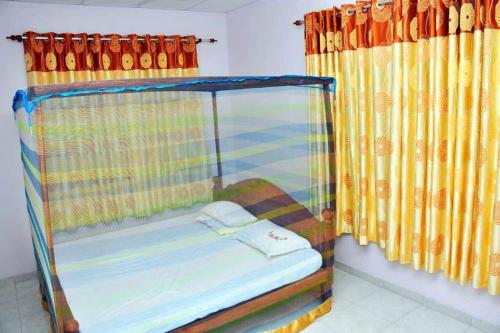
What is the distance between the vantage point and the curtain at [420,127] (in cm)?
241

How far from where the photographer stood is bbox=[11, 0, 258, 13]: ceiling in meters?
3.68

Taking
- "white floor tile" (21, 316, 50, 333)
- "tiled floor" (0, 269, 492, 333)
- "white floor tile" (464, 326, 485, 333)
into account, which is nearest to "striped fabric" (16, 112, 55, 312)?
"white floor tile" (21, 316, 50, 333)

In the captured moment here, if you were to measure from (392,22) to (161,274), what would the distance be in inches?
92.5

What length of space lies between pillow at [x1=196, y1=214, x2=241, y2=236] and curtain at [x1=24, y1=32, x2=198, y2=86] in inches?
67.4

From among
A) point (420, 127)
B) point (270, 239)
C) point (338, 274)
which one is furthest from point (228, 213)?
point (420, 127)

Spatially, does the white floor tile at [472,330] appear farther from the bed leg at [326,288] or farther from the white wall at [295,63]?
the bed leg at [326,288]

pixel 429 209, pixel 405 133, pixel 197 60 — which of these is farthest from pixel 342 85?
pixel 197 60

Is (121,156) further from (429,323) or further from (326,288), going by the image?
(429,323)

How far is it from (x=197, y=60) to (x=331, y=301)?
2.87m

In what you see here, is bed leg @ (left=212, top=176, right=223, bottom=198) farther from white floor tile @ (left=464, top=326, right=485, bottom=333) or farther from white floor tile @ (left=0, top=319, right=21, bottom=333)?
white floor tile @ (left=464, top=326, right=485, bottom=333)

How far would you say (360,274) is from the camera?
346 centimetres

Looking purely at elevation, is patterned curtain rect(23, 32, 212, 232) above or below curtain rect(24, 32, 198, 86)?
below

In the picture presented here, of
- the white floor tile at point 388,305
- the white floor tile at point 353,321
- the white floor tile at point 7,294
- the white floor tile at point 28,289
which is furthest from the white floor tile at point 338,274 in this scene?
the white floor tile at point 7,294

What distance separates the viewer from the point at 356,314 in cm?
294
